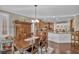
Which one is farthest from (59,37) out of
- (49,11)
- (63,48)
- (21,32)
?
(21,32)

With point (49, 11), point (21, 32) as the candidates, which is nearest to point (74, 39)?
point (49, 11)

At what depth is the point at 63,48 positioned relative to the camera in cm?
229

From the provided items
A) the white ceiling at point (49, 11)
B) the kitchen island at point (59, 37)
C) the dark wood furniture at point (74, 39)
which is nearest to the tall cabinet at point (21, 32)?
the white ceiling at point (49, 11)

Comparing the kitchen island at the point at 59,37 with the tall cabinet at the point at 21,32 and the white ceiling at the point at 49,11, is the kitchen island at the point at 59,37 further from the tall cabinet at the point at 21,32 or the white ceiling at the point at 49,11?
the tall cabinet at the point at 21,32

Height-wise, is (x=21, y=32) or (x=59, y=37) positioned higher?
(x=21, y=32)

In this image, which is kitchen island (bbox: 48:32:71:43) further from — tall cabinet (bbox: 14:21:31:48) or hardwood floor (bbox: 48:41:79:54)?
tall cabinet (bbox: 14:21:31:48)

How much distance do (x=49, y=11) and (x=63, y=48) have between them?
0.80m

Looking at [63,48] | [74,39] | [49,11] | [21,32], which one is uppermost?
[49,11]

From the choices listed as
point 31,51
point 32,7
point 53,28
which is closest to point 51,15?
point 53,28

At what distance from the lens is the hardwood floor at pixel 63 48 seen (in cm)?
226

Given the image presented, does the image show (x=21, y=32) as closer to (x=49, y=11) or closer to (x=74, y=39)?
(x=49, y=11)

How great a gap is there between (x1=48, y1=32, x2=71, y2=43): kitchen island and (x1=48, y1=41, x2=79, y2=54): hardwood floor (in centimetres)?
7

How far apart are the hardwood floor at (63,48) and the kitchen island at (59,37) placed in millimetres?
68
